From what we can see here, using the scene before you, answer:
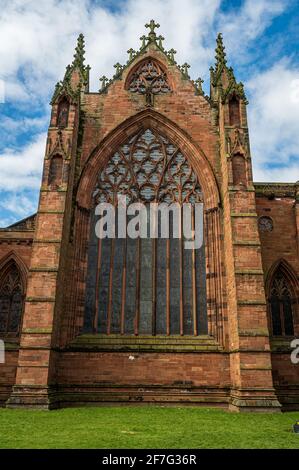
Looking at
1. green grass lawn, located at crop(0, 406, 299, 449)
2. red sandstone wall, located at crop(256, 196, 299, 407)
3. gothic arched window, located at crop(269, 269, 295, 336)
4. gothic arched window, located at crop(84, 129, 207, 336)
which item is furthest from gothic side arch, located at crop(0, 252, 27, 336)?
gothic arched window, located at crop(269, 269, 295, 336)

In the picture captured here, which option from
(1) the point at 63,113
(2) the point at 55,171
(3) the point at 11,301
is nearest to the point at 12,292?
(3) the point at 11,301

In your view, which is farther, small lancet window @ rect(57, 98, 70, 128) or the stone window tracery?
the stone window tracery

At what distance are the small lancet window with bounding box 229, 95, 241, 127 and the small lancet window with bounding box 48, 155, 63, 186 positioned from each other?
686 centimetres

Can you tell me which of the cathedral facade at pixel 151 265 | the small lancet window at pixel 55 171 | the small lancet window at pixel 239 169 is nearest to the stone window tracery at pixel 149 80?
the cathedral facade at pixel 151 265

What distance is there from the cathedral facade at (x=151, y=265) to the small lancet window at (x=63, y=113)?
6 cm

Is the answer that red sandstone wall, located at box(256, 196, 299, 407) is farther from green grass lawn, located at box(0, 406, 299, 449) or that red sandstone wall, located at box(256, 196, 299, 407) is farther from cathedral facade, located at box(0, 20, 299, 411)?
green grass lawn, located at box(0, 406, 299, 449)

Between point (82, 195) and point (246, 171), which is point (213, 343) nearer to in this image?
point (246, 171)

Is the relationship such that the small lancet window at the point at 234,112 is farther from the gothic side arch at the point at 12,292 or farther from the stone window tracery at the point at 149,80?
the gothic side arch at the point at 12,292

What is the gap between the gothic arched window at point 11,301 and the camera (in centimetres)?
1466

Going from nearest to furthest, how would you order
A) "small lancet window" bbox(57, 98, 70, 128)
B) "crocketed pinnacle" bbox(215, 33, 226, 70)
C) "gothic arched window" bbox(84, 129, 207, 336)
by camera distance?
1. "gothic arched window" bbox(84, 129, 207, 336)
2. "small lancet window" bbox(57, 98, 70, 128)
3. "crocketed pinnacle" bbox(215, 33, 226, 70)

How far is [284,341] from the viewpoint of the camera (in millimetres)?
14258

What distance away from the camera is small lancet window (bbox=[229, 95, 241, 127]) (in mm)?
15680

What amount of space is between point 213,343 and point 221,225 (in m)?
4.34
